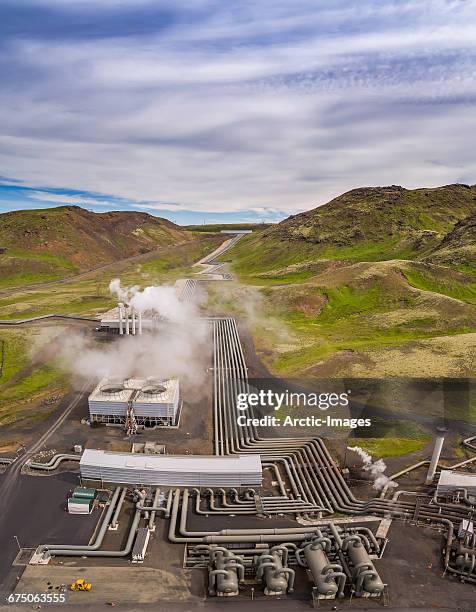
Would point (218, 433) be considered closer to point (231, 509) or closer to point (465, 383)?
point (231, 509)

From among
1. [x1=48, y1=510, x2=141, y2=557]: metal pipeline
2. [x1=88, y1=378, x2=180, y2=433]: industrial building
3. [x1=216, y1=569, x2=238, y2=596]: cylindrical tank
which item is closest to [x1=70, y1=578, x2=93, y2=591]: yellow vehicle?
[x1=48, y1=510, x2=141, y2=557]: metal pipeline

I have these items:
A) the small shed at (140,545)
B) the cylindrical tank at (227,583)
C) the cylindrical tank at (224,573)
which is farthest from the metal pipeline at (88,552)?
the cylindrical tank at (227,583)

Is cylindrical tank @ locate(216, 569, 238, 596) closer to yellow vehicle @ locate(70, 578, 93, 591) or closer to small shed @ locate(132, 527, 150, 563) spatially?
small shed @ locate(132, 527, 150, 563)

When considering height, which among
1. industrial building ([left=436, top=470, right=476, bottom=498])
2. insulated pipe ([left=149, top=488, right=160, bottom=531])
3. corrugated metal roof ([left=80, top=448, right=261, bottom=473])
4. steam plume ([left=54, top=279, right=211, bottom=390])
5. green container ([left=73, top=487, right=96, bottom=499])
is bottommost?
insulated pipe ([left=149, top=488, right=160, bottom=531])

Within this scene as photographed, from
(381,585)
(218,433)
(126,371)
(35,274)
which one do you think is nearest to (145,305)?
(126,371)

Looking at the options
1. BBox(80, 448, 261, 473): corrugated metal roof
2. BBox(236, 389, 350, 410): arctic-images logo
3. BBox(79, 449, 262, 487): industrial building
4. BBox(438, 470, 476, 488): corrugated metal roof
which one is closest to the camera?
BBox(438, 470, 476, 488): corrugated metal roof

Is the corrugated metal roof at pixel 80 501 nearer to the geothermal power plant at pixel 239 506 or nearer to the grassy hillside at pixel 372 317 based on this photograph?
the geothermal power plant at pixel 239 506

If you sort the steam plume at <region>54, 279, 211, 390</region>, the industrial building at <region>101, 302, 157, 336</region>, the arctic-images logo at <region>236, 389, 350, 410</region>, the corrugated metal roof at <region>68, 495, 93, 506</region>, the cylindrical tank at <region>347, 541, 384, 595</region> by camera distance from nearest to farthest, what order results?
the cylindrical tank at <region>347, 541, 384, 595</region>, the corrugated metal roof at <region>68, 495, 93, 506</region>, the arctic-images logo at <region>236, 389, 350, 410</region>, the steam plume at <region>54, 279, 211, 390</region>, the industrial building at <region>101, 302, 157, 336</region>
